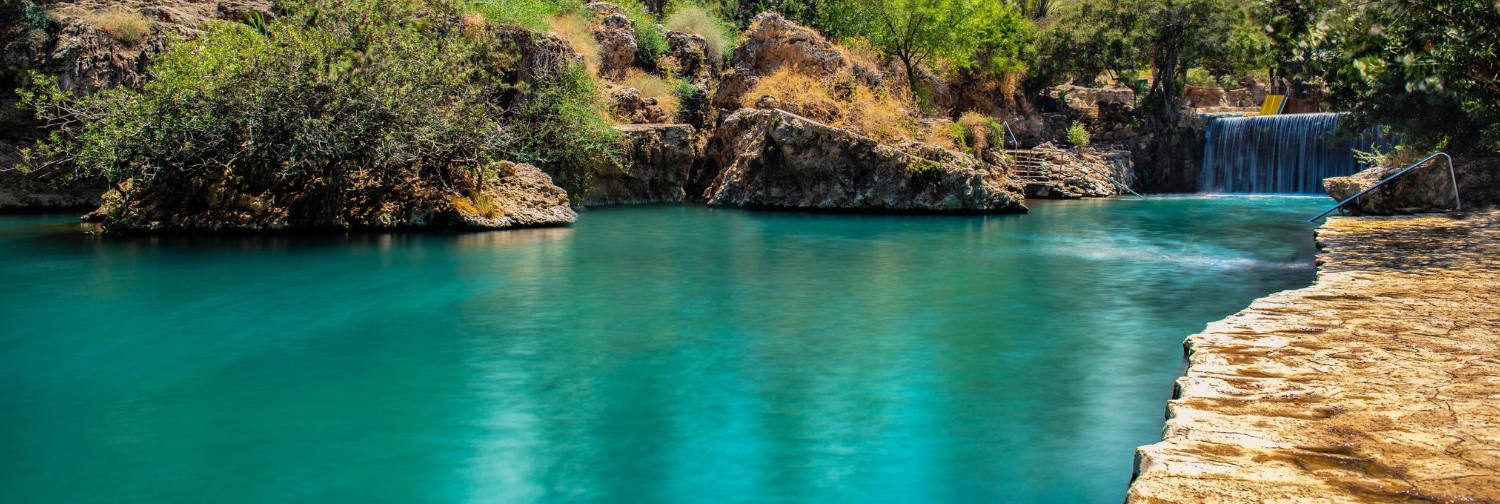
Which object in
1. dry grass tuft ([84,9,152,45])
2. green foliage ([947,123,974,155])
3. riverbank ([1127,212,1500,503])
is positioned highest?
dry grass tuft ([84,9,152,45])

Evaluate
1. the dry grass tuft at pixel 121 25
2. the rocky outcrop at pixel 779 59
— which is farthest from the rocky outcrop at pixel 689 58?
the dry grass tuft at pixel 121 25

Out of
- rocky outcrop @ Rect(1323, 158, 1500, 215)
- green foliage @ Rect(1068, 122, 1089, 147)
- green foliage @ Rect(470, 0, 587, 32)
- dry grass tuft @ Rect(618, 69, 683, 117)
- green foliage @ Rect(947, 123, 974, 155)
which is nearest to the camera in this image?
rocky outcrop @ Rect(1323, 158, 1500, 215)

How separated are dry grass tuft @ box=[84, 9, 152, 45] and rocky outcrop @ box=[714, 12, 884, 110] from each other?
50.3ft

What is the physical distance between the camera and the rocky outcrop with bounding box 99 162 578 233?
19453mm

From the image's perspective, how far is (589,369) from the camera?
356 inches

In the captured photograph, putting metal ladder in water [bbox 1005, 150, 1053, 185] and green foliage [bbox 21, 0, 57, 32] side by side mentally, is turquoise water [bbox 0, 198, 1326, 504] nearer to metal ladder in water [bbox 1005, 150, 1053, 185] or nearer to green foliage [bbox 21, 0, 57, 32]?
green foliage [bbox 21, 0, 57, 32]

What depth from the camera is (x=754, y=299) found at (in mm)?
12906

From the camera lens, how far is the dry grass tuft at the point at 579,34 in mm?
29312

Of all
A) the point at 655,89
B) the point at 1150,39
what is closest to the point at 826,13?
the point at 655,89

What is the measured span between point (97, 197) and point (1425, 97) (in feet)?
100

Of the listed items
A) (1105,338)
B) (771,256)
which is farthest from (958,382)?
(771,256)

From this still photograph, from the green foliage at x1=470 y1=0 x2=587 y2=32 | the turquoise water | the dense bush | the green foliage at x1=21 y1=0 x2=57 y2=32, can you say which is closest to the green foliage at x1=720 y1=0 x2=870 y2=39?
the green foliage at x1=470 y1=0 x2=587 y2=32

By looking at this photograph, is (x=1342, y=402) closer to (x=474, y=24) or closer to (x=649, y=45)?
(x=474, y=24)

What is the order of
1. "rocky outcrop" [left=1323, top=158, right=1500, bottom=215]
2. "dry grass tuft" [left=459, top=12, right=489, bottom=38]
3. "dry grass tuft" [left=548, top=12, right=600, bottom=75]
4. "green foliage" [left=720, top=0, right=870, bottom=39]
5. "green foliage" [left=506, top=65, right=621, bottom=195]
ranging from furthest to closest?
"green foliage" [left=720, top=0, right=870, bottom=39] < "dry grass tuft" [left=548, top=12, right=600, bottom=75] < "dry grass tuft" [left=459, top=12, right=489, bottom=38] < "green foliage" [left=506, top=65, right=621, bottom=195] < "rocky outcrop" [left=1323, top=158, right=1500, bottom=215]
